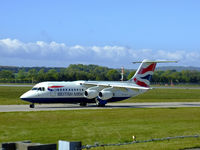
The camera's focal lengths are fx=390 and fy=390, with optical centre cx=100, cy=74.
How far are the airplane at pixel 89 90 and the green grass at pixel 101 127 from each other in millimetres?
6855

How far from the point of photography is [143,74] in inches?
1933

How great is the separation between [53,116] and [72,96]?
10814 millimetres

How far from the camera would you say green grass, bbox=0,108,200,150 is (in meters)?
22.0

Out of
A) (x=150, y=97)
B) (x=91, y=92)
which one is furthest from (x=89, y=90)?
(x=150, y=97)

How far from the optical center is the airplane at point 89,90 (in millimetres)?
42188

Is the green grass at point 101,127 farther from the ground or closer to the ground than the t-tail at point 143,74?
closer to the ground

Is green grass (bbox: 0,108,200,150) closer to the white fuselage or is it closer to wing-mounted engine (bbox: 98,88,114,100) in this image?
the white fuselage

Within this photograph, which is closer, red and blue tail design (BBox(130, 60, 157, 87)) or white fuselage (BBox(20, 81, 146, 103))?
white fuselage (BBox(20, 81, 146, 103))

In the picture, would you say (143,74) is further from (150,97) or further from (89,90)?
(150,97)

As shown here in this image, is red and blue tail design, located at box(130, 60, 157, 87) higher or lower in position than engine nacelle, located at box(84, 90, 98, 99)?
higher

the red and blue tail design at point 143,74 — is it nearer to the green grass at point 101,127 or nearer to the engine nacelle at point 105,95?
the engine nacelle at point 105,95

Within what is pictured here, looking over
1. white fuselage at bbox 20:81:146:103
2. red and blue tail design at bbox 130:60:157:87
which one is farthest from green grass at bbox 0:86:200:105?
red and blue tail design at bbox 130:60:157:87

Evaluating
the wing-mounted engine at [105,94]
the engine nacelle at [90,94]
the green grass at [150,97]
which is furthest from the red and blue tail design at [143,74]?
the green grass at [150,97]

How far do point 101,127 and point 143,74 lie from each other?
22888 millimetres
